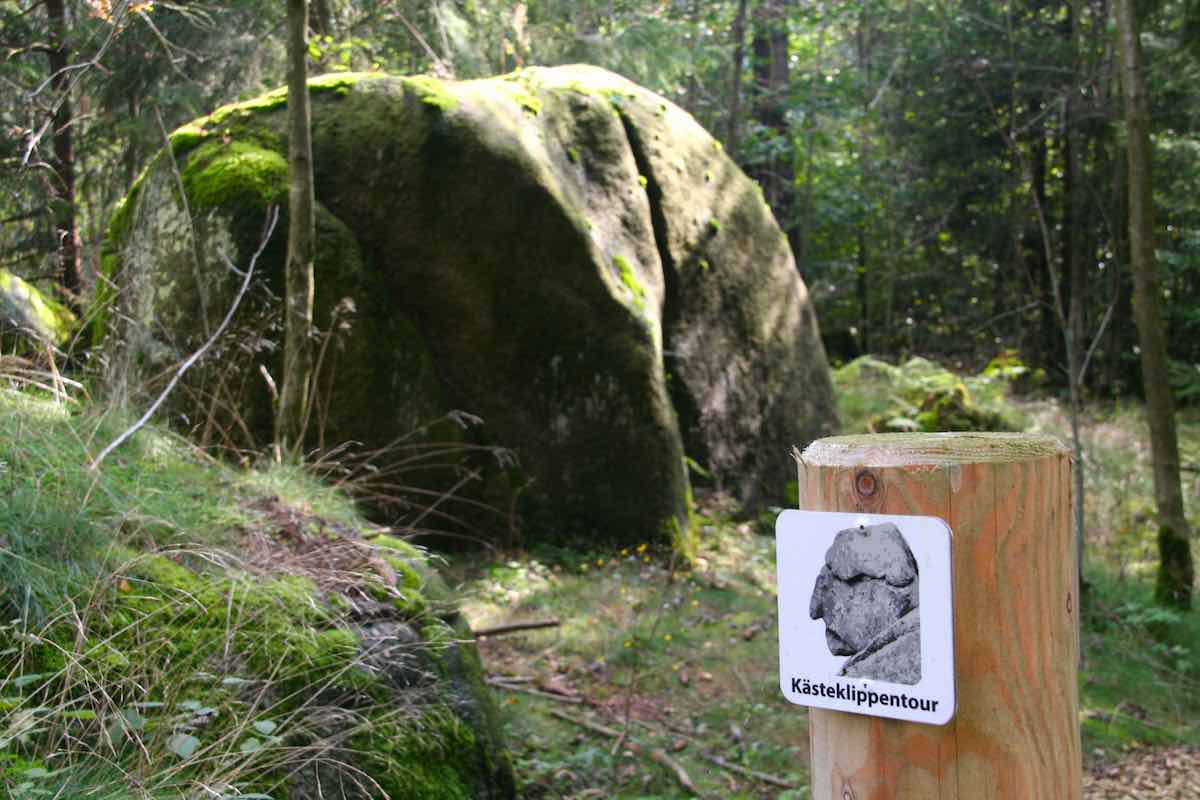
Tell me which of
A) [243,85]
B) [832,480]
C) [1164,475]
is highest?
[243,85]

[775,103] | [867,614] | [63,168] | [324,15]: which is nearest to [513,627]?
[867,614]

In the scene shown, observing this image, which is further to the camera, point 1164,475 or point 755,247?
point 755,247

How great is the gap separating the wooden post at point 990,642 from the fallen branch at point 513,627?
4360mm

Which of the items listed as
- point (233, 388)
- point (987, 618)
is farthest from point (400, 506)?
point (987, 618)

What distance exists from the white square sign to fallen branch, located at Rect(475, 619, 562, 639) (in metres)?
4.28

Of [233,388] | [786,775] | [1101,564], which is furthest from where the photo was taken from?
[1101,564]

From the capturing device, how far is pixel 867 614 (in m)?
1.47

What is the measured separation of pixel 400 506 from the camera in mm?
6707

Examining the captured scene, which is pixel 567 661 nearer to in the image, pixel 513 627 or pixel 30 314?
pixel 513 627

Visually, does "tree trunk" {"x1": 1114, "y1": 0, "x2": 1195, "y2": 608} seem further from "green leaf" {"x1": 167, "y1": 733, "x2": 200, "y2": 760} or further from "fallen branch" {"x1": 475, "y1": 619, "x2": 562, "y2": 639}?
"green leaf" {"x1": 167, "y1": 733, "x2": 200, "y2": 760}

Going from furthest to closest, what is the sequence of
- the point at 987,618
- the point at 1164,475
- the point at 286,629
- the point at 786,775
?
the point at 1164,475 → the point at 786,775 → the point at 286,629 → the point at 987,618

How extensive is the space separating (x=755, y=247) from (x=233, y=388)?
474cm

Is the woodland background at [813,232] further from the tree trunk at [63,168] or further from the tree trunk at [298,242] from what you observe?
the tree trunk at [298,242]

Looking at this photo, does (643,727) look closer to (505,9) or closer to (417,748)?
(417,748)
